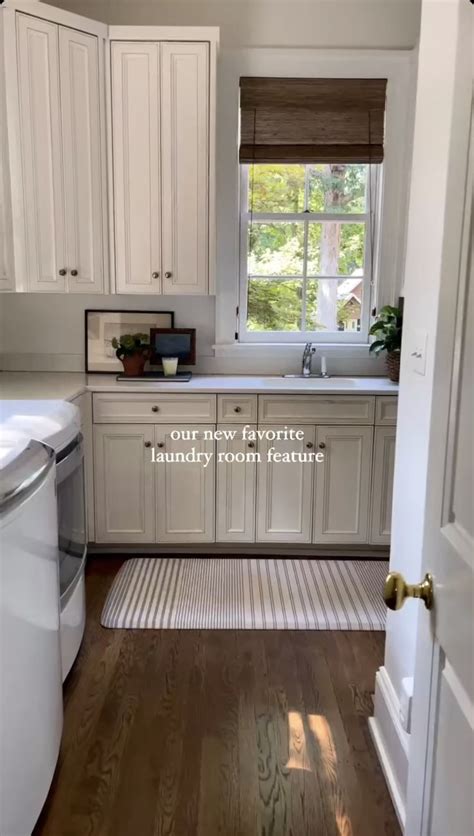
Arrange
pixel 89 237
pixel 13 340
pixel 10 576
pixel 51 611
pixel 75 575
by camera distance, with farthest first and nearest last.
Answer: pixel 13 340 → pixel 89 237 → pixel 75 575 → pixel 51 611 → pixel 10 576

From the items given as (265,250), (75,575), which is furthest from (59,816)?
(265,250)

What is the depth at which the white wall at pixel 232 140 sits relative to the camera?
3250 millimetres

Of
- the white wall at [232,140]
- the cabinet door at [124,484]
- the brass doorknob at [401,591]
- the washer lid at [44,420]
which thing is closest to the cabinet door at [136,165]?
the white wall at [232,140]

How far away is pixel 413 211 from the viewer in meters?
1.69

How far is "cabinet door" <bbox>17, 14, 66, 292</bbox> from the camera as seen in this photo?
283cm

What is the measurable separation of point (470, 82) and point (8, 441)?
4.39ft

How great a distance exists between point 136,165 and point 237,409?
4.18 feet

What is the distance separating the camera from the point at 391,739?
1816 millimetres

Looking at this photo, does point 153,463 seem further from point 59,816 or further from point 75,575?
point 59,816

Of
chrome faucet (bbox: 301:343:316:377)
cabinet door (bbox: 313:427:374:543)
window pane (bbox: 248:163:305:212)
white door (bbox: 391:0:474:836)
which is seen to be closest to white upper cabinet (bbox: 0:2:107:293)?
window pane (bbox: 248:163:305:212)

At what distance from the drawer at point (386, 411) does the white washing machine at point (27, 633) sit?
185 centimetres

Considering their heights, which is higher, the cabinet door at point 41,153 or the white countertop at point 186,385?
the cabinet door at point 41,153

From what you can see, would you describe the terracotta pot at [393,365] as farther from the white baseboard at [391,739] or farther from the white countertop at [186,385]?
the white baseboard at [391,739]

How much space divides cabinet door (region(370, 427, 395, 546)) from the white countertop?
23cm
